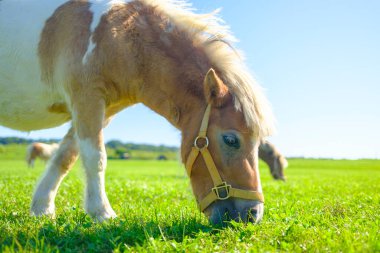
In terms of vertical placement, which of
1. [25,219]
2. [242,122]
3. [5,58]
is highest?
[5,58]

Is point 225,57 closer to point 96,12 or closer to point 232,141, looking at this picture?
point 232,141

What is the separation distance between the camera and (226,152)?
417cm

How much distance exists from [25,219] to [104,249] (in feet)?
6.32

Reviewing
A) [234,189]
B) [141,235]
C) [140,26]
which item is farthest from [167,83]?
[141,235]

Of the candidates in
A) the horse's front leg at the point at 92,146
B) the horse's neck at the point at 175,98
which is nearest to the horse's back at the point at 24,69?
the horse's front leg at the point at 92,146

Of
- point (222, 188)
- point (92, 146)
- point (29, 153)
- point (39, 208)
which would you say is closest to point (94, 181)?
point (92, 146)

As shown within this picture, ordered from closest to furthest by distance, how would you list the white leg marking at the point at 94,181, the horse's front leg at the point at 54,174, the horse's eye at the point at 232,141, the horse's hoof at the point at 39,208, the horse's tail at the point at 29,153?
the horse's eye at the point at 232,141 → the white leg marking at the point at 94,181 → the horse's hoof at the point at 39,208 → the horse's front leg at the point at 54,174 → the horse's tail at the point at 29,153

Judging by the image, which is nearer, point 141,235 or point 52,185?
point 141,235

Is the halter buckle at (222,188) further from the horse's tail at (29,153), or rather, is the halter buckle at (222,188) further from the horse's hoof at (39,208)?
the horse's tail at (29,153)

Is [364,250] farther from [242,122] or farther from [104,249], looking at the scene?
[104,249]

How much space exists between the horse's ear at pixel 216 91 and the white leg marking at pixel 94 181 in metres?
1.58

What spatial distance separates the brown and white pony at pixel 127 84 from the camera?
4.18 metres

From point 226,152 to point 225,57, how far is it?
4.29 feet

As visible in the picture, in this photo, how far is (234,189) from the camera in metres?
4.02
